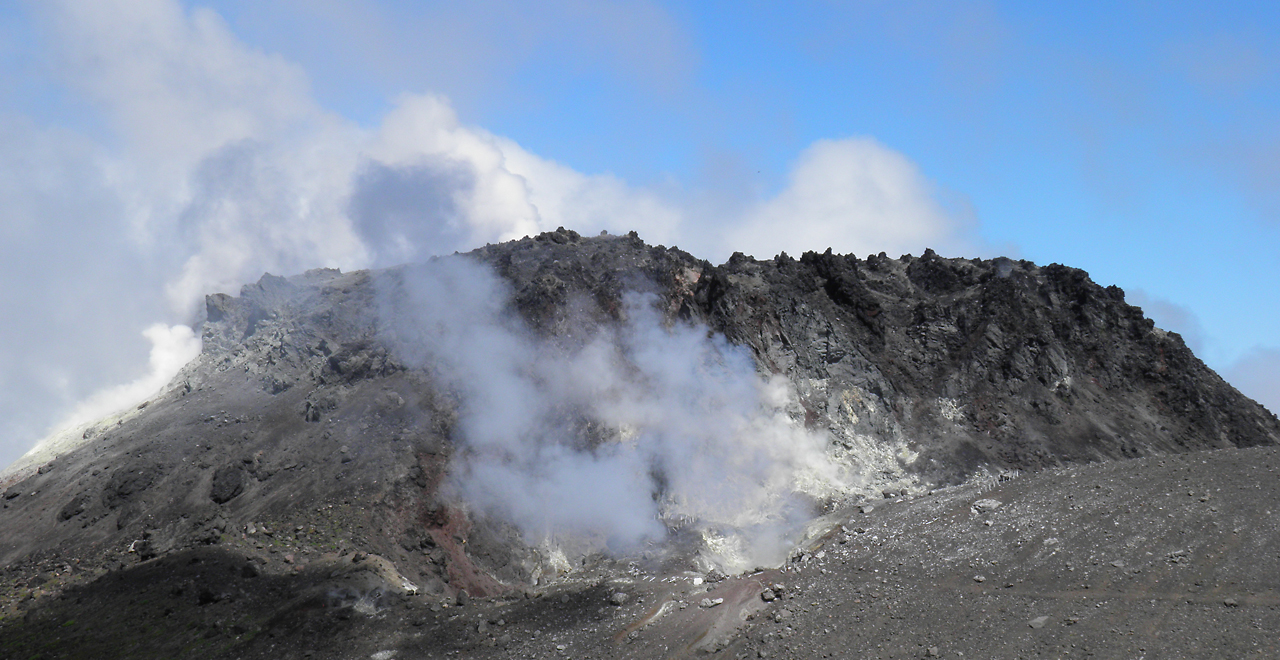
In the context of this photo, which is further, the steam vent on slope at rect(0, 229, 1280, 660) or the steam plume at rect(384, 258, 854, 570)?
the steam plume at rect(384, 258, 854, 570)

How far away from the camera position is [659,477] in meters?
36.2

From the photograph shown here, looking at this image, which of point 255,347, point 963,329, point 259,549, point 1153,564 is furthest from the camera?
point 963,329

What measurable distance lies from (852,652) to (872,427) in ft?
75.9

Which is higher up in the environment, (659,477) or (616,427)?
(616,427)

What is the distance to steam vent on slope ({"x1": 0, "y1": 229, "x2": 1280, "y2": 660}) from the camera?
73.9ft

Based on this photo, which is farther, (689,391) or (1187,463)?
(689,391)

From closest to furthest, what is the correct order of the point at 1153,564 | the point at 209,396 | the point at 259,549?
the point at 1153,564, the point at 259,549, the point at 209,396

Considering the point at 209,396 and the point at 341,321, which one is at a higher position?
the point at 341,321

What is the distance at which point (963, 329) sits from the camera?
48938 millimetres

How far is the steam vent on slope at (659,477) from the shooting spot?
73.9 ft

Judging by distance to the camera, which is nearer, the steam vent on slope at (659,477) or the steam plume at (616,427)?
the steam vent on slope at (659,477)

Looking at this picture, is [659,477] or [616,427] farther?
[616,427]

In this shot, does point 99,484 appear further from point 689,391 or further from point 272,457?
point 689,391

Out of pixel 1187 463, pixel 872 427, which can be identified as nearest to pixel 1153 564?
pixel 1187 463
